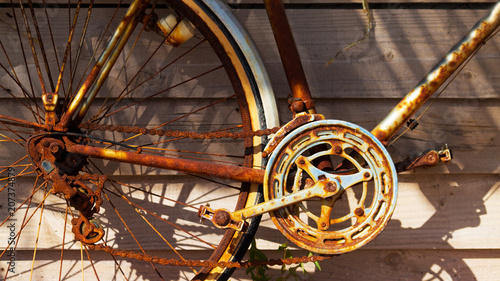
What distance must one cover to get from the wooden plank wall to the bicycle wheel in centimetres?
24

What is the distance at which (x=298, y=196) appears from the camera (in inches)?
46.1

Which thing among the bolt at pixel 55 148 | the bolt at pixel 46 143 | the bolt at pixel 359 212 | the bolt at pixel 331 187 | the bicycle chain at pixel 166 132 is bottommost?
the bolt at pixel 359 212

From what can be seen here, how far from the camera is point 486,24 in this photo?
117cm

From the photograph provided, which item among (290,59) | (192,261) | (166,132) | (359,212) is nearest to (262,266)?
(192,261)

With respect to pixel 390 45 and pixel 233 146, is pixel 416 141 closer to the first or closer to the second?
pixel 390 45

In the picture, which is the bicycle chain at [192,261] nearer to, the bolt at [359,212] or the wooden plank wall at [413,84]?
the bolt at [359,212]

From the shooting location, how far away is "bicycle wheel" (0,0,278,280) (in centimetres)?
145

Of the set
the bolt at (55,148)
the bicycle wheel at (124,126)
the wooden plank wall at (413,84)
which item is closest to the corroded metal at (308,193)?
the bicycle wheel at (124,126)

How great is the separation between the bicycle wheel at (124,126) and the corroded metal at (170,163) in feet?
0.32

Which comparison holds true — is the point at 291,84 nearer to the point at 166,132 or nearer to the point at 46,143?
the point at 166,132

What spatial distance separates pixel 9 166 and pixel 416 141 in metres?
1.35

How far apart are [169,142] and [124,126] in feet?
0.63

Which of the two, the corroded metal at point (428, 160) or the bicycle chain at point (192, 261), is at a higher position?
the corroded metal at point (428, 160)

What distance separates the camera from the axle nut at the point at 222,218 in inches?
46.7
